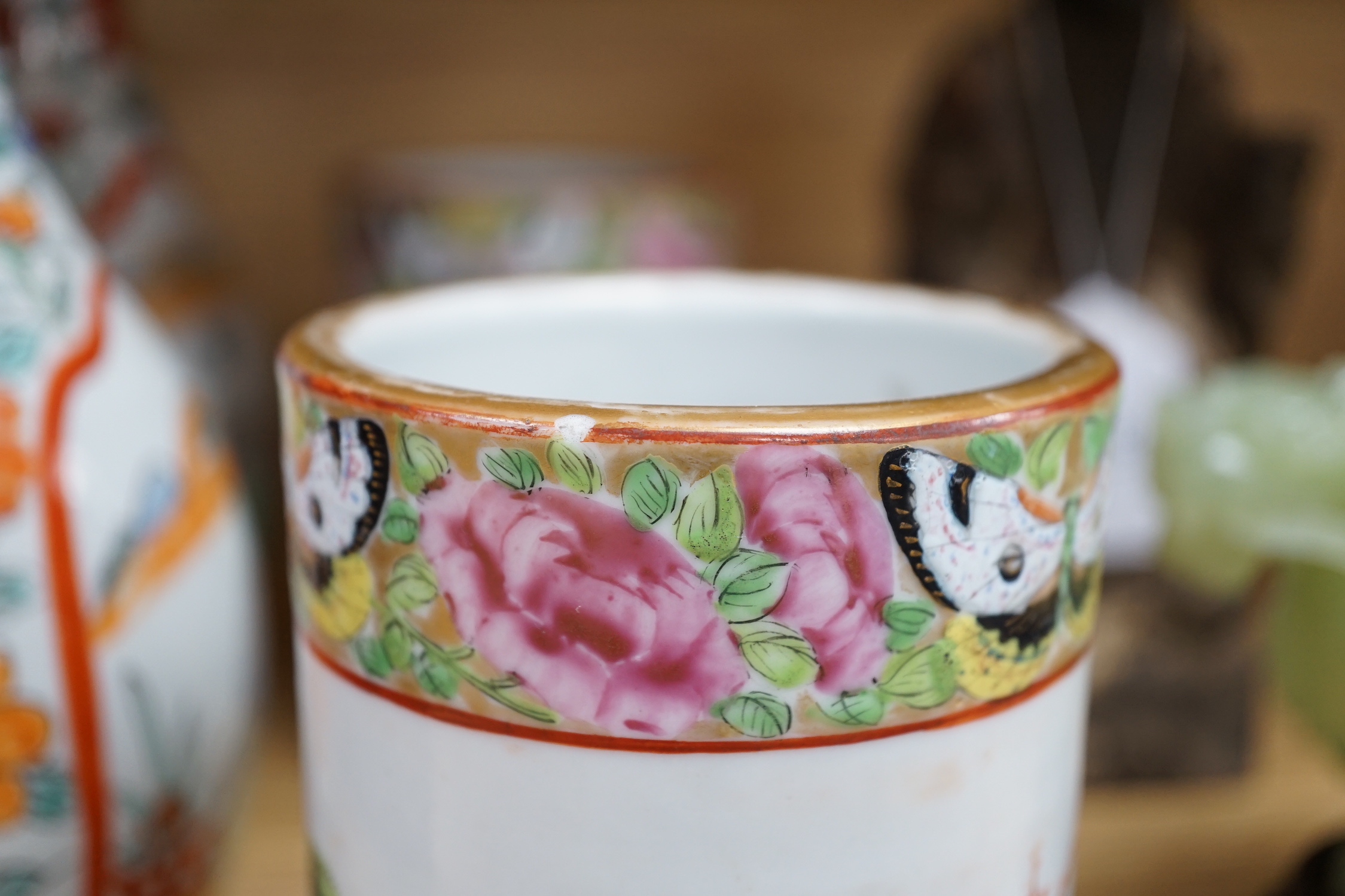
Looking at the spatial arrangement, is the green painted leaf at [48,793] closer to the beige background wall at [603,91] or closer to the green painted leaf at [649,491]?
the green painted leaf at [649,491]

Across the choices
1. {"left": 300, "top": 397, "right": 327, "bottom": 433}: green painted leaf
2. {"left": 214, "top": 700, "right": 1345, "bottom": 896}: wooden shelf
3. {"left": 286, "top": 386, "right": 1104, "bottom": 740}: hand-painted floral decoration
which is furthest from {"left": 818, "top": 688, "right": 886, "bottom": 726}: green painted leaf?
{"left": 214, "top": 700, "right": 1345, "bottom": 896}: wooden shelf

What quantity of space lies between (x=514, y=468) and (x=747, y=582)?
4 cm

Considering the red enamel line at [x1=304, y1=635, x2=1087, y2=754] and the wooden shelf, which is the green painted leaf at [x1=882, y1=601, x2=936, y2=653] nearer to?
the red enamel line at [x1=304, y1=635, x2=1087, y2=754]

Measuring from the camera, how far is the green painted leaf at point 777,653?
20 centimetres

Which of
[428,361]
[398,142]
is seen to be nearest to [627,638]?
[428,361]

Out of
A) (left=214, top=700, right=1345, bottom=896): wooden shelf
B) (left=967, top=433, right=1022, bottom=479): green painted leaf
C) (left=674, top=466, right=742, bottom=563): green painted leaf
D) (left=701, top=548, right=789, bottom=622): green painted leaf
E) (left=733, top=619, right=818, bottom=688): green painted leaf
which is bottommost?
(left=214, top=700, right=1345, bottom=896): wooden shelf

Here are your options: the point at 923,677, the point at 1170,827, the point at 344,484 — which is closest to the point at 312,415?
the point at 344,484

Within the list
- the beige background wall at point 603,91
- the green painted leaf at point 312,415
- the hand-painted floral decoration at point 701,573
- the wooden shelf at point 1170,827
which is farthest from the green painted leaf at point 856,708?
the beige background wall at point 603,91

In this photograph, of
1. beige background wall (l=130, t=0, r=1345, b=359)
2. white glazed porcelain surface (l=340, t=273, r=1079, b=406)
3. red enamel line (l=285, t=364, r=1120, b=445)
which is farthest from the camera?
beige background wall (l=130, t=0, r=1345, b=359)

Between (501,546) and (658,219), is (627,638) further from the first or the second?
(658,219)

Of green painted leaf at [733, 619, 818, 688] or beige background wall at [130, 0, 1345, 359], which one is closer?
green painted leaf at [733, 619, 818, 688]

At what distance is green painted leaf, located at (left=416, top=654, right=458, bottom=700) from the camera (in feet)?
0.72

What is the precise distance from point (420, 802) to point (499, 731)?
0.02m

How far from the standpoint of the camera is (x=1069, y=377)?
0.23 meters
